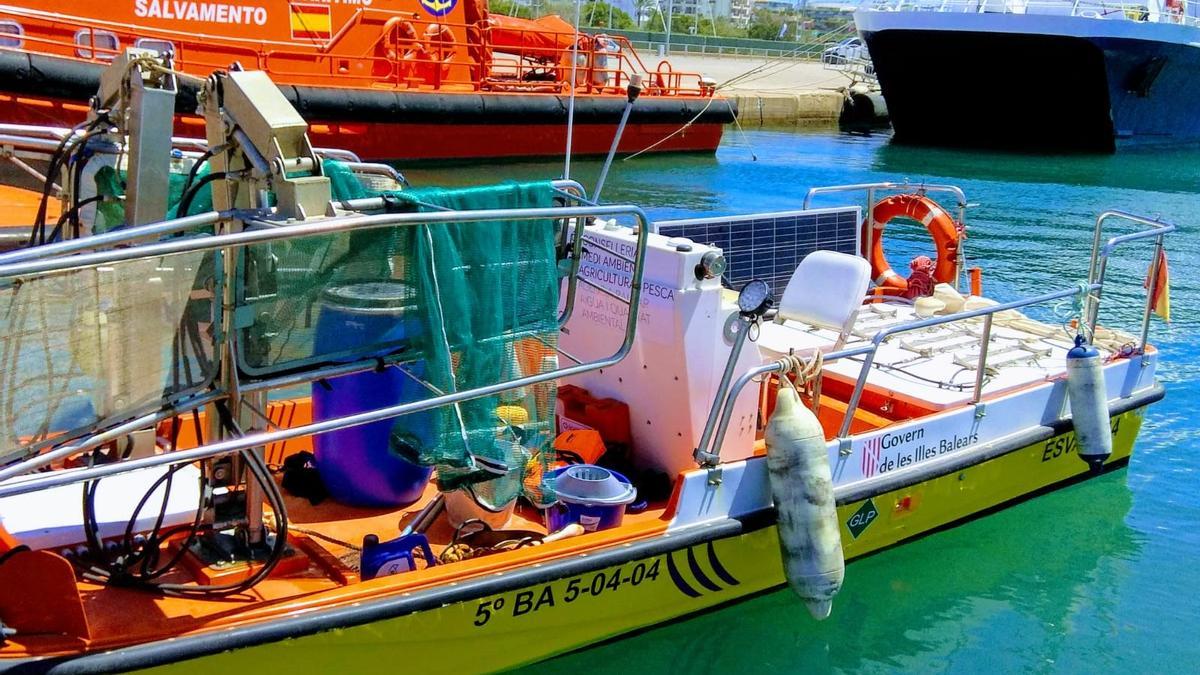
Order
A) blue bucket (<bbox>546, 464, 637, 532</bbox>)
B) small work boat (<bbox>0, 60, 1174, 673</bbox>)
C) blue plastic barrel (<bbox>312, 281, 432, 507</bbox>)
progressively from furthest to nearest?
blue bucket (<bbox>546, 464, 637, 532</bbox>)
blue plastic barrel (<bbox>312, 281, 432, 507</bbox>)
small work boat (<bbox>0, 60, 1174, 673</bbox>)

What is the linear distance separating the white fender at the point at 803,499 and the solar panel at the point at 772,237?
2033mm

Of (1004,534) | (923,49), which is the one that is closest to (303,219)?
(1004,534)

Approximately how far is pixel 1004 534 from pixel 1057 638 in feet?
3.12

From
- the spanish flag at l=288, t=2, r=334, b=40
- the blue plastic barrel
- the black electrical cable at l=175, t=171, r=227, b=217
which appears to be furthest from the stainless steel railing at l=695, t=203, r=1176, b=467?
the spanish flag at l=288, t=2, r=334, b=40

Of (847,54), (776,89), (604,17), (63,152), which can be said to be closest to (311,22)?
(63,152)

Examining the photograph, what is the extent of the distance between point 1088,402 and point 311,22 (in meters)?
14.4

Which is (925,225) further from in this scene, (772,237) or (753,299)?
(753,299)

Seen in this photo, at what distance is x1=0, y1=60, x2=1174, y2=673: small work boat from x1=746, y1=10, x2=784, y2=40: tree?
6263cm

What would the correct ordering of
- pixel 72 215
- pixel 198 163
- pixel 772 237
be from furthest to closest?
pixel 772 237 < pixel 72 215 < pixel 198 163

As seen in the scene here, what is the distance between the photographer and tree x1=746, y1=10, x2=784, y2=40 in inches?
2821

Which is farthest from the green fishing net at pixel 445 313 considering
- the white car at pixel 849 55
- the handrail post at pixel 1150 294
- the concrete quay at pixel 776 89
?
the white car at pixel 849 55

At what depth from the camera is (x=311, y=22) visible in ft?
57.4

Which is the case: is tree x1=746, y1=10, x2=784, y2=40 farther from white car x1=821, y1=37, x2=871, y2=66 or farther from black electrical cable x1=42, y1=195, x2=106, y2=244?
black electrical cable x1=42, y1=195, x2=106, y2=244

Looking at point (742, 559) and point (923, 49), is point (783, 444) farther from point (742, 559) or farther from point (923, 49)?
point (923, 49)
